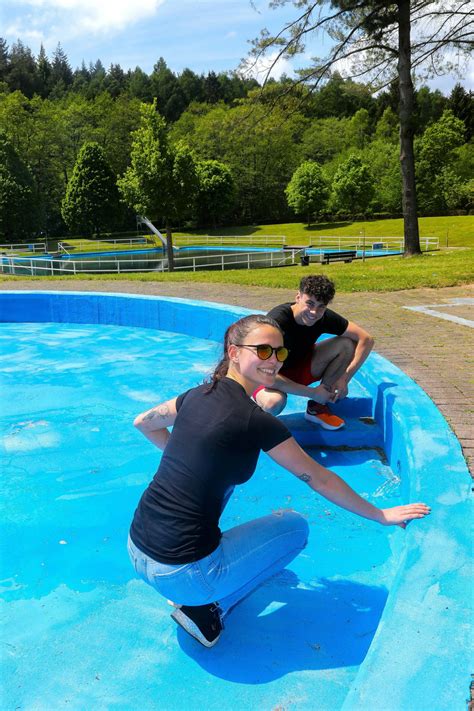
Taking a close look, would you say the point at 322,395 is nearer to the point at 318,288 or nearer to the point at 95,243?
the point at 318,288

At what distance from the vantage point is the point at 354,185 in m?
49.9

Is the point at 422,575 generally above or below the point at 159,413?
below

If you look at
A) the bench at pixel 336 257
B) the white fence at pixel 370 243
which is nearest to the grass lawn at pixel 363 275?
the bench at pixel 336 257

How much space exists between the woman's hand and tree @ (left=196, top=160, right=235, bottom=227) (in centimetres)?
5527

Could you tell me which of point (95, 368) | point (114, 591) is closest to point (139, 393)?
point (95, 368)

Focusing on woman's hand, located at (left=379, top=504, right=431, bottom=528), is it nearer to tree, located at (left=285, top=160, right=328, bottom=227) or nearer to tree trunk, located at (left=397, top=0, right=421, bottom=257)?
tree trunk, located at (left=397, top=0, right=421, bottom=257)

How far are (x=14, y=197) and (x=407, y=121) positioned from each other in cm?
3505

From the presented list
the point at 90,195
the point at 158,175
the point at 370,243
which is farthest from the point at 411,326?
the point at 90,195

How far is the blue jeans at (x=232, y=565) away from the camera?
7.28 ft

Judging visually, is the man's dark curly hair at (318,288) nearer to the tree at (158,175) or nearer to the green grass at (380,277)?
the green grass at (380,277)

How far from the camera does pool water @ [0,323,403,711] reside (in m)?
2.43

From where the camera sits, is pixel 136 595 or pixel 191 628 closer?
pixel 191 628

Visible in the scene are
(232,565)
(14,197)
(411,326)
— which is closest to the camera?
(232,565)

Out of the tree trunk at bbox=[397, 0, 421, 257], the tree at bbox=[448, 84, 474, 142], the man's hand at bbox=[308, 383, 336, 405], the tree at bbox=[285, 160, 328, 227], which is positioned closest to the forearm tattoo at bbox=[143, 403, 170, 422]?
the man's hand at bbox=[308, 383, 336, 405]
